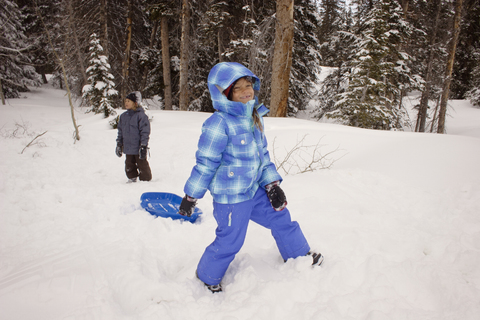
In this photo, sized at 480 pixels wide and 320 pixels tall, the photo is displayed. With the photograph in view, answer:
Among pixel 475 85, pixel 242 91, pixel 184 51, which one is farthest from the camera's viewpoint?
pixel 475 85

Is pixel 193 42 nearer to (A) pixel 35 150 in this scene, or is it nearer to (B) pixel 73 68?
(B) pixel 73 68

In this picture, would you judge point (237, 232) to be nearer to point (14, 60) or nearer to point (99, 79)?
point (99, 79)

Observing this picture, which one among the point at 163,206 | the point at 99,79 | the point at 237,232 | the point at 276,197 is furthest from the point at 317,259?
the point at 99,79

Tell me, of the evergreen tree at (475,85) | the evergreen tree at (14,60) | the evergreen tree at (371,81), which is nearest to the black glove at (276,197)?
the evergreen tree at (371,81)

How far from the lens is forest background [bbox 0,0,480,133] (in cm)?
1030

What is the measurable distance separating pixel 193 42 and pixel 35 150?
9.13 metres

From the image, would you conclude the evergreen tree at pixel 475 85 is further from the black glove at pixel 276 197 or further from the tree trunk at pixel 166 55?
the black glove at pixel 276 197

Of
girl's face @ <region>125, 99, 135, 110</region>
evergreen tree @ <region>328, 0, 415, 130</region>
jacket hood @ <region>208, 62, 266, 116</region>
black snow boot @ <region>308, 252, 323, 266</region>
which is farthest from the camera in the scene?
evergreen tree @ <region>328, 0, 415, 130</region>

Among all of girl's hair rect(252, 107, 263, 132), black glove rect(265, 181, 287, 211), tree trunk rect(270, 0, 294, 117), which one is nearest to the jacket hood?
girl's hair rect(252, 107, 263, 132)

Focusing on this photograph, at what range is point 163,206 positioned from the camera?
337 cm

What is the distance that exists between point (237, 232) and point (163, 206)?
1759 mm

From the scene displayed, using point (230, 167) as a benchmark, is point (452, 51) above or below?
above

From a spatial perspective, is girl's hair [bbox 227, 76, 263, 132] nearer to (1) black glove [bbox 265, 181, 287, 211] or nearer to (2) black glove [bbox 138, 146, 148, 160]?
(1) black glove [bbox 265, 181, 287, 211]

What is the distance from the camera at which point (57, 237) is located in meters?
2.77
